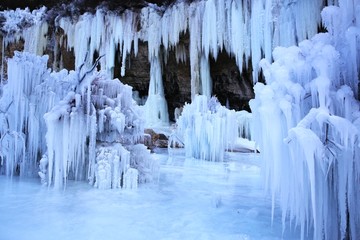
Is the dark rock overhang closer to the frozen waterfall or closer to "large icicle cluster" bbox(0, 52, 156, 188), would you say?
the frozen waterfall

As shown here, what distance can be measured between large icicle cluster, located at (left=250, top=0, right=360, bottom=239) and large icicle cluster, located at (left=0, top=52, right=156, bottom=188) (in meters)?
3.40

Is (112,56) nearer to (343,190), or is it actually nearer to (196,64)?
(196,64)

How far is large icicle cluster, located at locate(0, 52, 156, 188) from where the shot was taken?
5.66 m

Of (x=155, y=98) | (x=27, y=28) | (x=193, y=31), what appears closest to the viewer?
(x=193, y=31)

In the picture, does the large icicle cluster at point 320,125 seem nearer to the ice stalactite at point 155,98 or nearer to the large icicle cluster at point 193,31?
the large icicle cluster at point 193,31

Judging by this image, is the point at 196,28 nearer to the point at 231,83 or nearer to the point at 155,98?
the point at 155,98

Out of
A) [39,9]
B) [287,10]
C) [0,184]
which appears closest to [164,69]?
[39,9]

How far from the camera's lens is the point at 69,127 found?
5.70m

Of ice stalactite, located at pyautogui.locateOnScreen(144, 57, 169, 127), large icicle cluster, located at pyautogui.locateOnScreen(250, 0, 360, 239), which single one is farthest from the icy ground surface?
ice stalactite, located at pyautogui.locateOnScreen(144, 57, 169, 127)

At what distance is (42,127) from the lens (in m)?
6.71

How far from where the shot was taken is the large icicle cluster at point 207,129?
10.6 metres

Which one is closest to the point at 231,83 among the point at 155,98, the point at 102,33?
the point at 155,98

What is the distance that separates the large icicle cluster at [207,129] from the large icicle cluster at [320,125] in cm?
744

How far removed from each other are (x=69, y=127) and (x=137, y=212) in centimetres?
238
